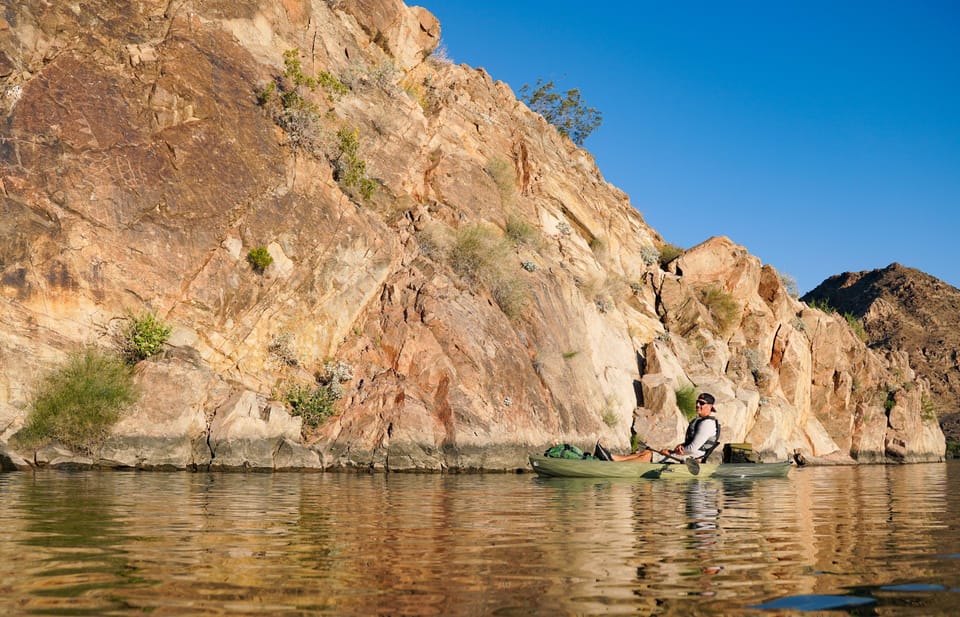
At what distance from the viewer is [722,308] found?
47.2 meters

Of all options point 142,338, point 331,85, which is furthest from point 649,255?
point 142,338

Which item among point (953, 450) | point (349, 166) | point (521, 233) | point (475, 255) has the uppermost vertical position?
point (349, 166)

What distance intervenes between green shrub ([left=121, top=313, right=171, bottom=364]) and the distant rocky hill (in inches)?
3016

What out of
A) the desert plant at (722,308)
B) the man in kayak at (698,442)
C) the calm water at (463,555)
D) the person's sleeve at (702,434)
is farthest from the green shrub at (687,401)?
the calm water at (463,555)

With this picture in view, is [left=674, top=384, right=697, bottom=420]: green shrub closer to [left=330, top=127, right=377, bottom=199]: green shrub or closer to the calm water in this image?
[left=330, top=127, right=377, bottom=199]: green shrub

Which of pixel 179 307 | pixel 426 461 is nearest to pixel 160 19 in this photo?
pixel 179 307

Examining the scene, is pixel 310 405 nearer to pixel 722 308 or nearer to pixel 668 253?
pixel 722 308

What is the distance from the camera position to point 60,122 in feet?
89.2

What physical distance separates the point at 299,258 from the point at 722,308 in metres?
26.4

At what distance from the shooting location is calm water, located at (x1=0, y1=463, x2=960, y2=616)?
18.8 feet

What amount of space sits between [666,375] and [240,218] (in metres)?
20.5

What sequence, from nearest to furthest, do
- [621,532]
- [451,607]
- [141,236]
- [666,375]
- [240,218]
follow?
[451,607] < [621,532] < [141,236] < [240,218] < [666,375]

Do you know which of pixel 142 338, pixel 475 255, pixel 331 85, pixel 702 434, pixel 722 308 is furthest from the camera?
pixel 722 308

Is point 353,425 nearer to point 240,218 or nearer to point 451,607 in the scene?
point 240,218
